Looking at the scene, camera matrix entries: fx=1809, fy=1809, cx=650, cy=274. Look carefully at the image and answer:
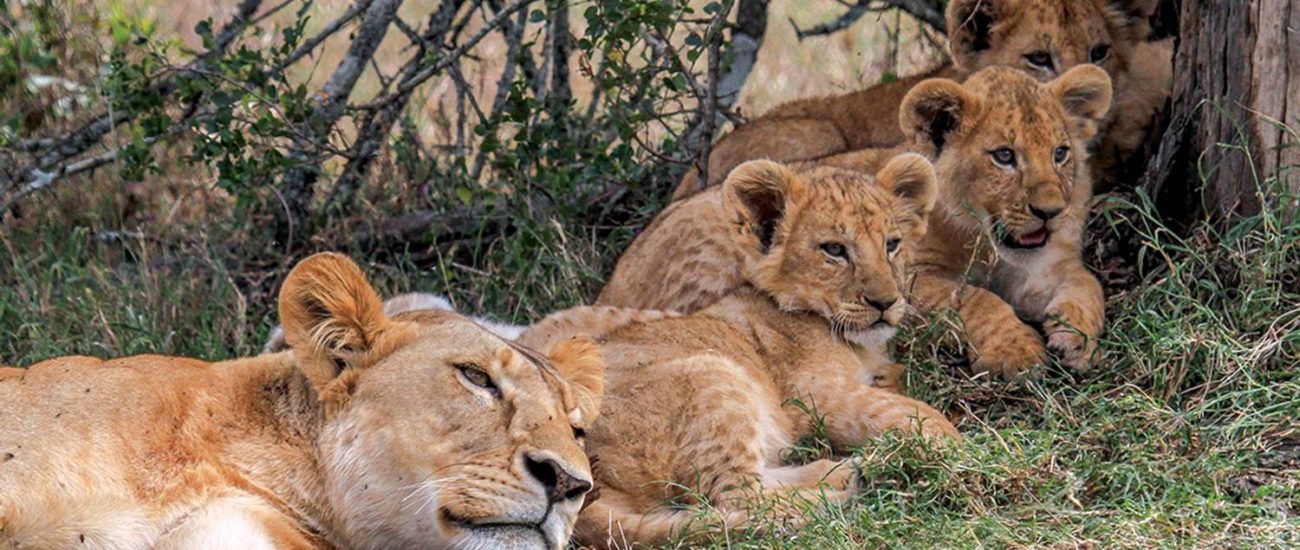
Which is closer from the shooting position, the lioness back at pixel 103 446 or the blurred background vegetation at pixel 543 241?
the lioness back at pixel 103 446

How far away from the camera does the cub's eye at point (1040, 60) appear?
20.3 ft

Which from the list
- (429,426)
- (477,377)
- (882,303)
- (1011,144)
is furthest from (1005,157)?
(429,426)

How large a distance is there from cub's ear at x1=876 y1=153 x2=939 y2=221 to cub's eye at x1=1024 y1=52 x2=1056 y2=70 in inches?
50.2

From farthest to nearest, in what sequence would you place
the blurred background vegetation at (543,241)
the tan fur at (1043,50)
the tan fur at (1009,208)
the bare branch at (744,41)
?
the bare branch at (744,41) → the tan fur at (1043,50) → the tan fur at (1009,208) → the blurred background vegetation at (543,241)

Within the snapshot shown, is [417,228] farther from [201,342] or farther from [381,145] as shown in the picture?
[201,342]

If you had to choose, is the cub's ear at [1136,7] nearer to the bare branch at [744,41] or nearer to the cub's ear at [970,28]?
the cub's ear at [970,28]

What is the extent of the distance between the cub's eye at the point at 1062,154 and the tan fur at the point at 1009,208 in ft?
0.06

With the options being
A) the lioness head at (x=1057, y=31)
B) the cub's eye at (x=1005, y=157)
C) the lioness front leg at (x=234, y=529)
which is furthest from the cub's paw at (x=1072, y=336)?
the lioness front leg at (x=234, y=529)

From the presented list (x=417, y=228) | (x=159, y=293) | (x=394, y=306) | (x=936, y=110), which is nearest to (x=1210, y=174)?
(x=936, y=110)

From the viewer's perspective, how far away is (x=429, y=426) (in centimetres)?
359

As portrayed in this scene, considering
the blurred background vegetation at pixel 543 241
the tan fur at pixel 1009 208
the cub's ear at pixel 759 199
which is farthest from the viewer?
the tan fur at pixel 1009 208

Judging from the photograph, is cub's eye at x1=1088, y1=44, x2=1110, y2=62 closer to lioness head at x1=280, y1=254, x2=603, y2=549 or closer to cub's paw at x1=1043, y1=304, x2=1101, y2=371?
cub's paw at x1=1043, y1=304, x2=1101, y2=371

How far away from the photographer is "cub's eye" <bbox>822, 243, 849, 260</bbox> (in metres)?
4.81

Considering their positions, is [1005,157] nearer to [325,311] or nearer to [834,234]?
[834,234]
